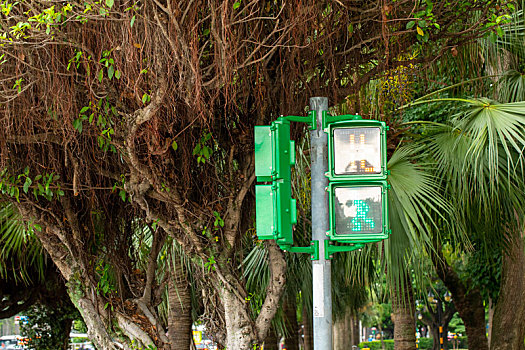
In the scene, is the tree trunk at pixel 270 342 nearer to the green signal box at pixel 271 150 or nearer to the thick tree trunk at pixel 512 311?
the thick tree trunk at pixel 512 311

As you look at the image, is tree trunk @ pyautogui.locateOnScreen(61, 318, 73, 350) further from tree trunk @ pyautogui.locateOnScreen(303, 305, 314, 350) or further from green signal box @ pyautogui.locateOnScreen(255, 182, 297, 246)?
green signal box @ pyautogui.locateOnScreen(255, 182, 297, 246)

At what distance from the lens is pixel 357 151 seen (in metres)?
4.41

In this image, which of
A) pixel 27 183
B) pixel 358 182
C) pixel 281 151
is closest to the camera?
pixel 358 182

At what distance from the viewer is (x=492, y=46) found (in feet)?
32.2

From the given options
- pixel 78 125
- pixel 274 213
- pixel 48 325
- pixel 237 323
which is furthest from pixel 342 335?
pixel 274 213

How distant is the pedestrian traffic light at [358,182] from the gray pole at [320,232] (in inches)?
4.5

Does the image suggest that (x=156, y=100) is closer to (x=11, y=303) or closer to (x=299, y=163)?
(x=299, y=163)

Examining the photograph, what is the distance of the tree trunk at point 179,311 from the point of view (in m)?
11.5

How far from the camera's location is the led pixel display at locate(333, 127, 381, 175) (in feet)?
14.3

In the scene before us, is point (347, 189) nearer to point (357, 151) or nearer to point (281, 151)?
point (357, 151)

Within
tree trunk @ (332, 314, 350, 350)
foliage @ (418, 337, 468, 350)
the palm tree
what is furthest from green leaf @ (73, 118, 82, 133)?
foliage @ (418, 337, 468, 350)

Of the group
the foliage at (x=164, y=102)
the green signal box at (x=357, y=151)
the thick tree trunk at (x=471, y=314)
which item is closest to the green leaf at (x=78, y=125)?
the foliage at (x=164, y=102)

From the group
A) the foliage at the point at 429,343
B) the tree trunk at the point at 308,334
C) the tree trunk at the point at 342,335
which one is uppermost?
the tree trunk at the point at 308,334

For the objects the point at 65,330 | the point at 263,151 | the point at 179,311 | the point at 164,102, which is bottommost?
the point at 65,330
